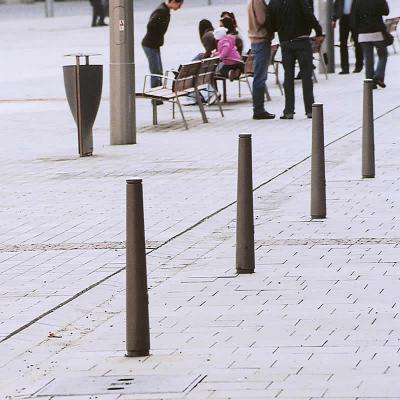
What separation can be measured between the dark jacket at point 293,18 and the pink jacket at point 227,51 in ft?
9.60

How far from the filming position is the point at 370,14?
75.2ft

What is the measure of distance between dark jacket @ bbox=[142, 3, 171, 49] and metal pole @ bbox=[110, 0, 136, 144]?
5.52 metres

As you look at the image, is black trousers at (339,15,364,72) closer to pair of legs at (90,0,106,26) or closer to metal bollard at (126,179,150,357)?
pair of legs at (90,0,106,26)

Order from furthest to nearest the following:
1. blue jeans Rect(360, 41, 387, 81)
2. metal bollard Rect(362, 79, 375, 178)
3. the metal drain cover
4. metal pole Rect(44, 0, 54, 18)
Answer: metal pole Rect(44, 0, 54, 18), blue jeans Rect(360, 41, 387, 81), metal bollard Rect(362, 79, 375, 178), the metal drain cover

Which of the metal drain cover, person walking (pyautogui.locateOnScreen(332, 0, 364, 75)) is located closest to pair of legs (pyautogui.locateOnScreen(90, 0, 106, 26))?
person walking (pyautogui.locateOnScreen(332, 0, 364, 75))

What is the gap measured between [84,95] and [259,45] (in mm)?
4459

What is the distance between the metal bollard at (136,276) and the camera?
6.87 m

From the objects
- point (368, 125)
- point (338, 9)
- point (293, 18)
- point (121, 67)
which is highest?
point (293, 18)

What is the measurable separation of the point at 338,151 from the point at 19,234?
→ 18.6 feet

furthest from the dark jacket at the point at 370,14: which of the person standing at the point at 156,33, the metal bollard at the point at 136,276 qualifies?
the metal bollard at the point at 136,276

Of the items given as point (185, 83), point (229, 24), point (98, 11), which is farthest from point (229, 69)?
point (98, 11)

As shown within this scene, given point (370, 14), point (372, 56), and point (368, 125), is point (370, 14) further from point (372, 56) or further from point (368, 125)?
point (368, 125)

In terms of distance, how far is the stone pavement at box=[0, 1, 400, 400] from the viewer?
660 cm

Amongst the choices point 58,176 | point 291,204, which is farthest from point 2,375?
point 58,176
